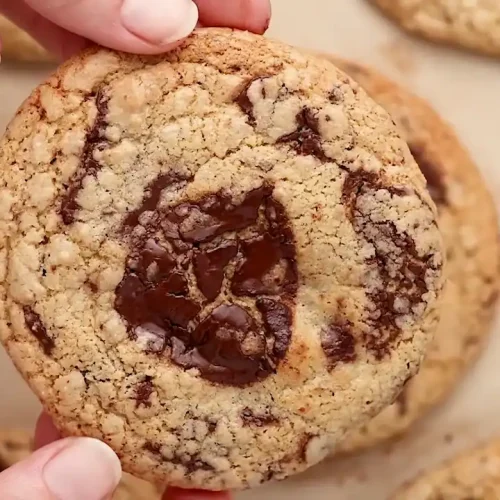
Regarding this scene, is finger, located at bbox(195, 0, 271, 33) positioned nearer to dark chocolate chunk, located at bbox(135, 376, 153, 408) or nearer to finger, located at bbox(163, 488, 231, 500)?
dark chocolate chunk, located at bbox(135, 376, 153, 408)

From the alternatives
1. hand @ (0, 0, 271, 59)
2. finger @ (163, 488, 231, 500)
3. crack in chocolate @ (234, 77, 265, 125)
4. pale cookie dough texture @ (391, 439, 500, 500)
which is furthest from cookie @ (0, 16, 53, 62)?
pale cookie dough texture @ (391, 439, 500, 500)

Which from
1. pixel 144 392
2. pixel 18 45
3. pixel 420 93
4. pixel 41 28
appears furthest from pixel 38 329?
pixel 420 93

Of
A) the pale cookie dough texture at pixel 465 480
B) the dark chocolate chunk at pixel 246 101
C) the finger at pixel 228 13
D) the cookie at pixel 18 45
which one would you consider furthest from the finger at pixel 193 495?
the cookie at pixel 18 45

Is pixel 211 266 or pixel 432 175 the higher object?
pixel 432 175

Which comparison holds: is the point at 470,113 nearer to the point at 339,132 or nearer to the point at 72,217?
the point at 339,132

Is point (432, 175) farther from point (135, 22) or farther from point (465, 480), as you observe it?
point (135, 22)
